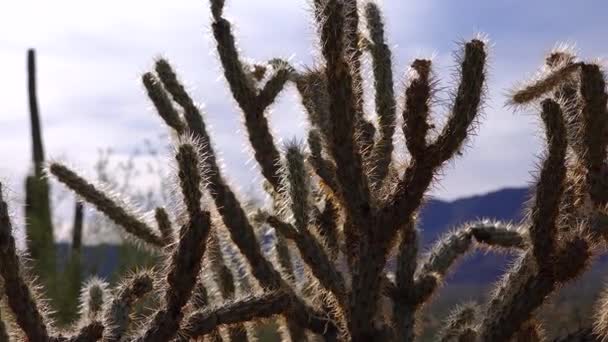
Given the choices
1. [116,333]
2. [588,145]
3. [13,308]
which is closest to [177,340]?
[116,333]

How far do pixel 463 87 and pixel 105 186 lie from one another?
256 centimetres

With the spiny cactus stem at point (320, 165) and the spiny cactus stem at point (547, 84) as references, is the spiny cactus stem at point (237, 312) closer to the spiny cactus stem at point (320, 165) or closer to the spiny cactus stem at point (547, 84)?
the spiny cactus stem at point (320, 165)

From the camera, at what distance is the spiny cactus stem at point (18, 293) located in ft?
11.1

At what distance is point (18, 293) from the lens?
345cm

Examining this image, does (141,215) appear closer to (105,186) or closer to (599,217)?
(105,186)

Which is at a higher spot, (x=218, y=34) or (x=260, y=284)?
(x=218, y=34)

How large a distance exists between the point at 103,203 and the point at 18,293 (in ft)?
6.48

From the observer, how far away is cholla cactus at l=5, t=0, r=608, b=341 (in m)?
3.50

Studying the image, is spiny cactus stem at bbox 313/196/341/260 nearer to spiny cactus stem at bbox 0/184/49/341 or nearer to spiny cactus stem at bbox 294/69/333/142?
spiny cactus stem at bbox 294/69/333/142

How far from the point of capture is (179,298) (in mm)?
3381

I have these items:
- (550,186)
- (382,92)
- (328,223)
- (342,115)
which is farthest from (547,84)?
(328,223)

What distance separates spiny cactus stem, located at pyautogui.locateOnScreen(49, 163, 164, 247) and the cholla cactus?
26cm

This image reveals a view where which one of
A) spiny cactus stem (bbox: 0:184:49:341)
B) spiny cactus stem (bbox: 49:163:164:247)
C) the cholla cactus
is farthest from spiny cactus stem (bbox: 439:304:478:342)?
spiny cactus stem (bbox: 0:184:49:341)

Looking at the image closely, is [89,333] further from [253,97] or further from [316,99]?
[253,97]
